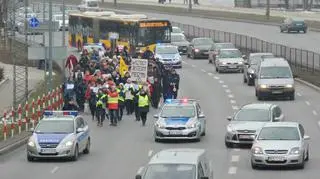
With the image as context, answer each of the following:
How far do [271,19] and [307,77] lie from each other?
61.7m

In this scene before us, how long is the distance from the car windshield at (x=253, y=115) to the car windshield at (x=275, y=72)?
46.7 ft

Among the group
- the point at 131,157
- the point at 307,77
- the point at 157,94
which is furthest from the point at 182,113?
the point at 307,77

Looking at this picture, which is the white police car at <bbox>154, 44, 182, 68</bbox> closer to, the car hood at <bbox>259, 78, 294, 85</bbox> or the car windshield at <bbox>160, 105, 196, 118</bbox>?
the car hood at <bbox>259, 78, 294, 85</bbox>

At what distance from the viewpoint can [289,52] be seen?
66.7 meters

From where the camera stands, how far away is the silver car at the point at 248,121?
32.8 m

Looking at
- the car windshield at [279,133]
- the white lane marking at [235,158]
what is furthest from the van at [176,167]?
the white lane marking at [235,158]

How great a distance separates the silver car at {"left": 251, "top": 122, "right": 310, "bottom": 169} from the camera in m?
27.9

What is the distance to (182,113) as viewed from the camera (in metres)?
35.0

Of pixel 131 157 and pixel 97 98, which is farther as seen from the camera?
pixel 97 98

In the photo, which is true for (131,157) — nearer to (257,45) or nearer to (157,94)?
(157,94)

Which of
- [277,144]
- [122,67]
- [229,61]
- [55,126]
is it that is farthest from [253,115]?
[229,61]

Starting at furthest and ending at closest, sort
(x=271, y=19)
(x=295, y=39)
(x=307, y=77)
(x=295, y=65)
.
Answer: (x=271, y=19), (x=295, y=39), (x=295, y=65), (x=307, y=77)

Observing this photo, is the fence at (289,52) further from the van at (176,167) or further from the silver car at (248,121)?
the van at (176,167)

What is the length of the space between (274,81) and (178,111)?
13.9 m
